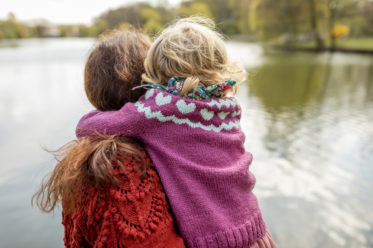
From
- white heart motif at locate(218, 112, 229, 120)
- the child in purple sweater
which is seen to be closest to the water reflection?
the child in purple sweater

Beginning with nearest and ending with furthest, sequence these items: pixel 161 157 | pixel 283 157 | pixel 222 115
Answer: pixel 161 157, pixel 222 115, pixel 283 157

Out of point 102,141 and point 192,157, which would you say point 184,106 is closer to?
point 192,157

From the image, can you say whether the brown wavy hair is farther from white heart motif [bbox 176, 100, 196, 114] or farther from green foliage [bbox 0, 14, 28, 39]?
green foliage [bbox 0, 14, 28, 39]

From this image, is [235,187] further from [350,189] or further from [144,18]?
[144,18]

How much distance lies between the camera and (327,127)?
17.7ft

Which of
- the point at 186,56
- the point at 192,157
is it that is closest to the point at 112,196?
the point at 192,157

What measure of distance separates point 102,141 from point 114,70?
1.06ft

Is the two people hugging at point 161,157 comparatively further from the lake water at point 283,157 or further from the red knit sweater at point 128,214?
the lake water at point 283,157

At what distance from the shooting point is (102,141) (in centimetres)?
100

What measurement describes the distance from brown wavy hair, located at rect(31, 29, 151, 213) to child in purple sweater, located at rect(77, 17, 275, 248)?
6 centimetres

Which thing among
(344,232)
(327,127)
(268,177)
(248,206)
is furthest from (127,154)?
(327,127)

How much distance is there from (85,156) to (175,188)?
0.33 m

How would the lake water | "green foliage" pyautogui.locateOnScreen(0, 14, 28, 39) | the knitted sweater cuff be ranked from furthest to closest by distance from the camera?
"green foliage" pyautogui.locateOnScreen(0, 14, 28, 39) → the lake water → the knitted sweater cuff

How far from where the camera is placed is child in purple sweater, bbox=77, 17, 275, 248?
1043mm
